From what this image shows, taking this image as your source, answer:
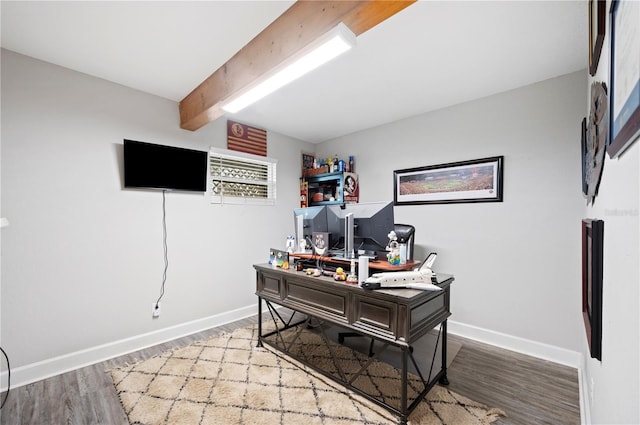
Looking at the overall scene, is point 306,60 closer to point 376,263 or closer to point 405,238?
point 376,263

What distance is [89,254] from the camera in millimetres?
2535

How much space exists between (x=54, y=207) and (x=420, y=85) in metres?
3.58

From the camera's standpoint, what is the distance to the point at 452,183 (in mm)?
3158

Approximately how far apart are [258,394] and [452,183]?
2.88 m

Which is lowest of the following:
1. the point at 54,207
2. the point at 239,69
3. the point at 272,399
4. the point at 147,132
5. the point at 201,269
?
the point at 272,399

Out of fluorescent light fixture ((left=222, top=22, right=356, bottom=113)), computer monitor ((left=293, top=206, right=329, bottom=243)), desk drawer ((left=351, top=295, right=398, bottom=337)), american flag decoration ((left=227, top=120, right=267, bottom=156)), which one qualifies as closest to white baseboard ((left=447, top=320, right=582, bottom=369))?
desk drawer ((left=351, top=295, right=398, bottom=337))

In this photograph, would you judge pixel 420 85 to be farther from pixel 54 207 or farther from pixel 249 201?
pixel 54 207

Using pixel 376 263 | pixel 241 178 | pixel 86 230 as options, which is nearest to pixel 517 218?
pixel 376 263

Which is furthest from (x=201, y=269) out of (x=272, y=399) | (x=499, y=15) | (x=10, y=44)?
(x=499, y=15)

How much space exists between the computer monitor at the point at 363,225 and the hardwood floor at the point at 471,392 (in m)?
1.31

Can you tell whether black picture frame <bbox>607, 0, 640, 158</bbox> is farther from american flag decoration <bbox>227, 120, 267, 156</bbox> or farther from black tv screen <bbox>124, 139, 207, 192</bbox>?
american flag decoration <bbox>227, 120, 267, 156</bbox>

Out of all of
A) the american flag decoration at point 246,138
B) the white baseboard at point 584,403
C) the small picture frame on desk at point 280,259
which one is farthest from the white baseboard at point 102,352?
the white baseboard at point 584,403

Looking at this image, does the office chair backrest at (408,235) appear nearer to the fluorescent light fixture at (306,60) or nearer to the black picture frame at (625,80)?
the fluorescent light fixture at (306,60)

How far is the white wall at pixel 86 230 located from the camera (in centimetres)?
222
